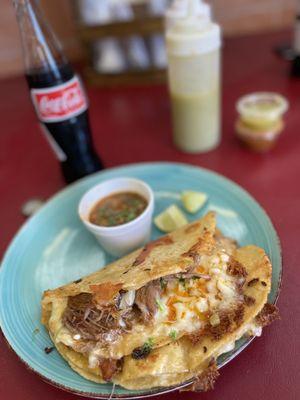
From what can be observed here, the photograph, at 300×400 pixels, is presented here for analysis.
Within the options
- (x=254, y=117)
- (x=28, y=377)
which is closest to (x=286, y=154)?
(x=254, y=117)

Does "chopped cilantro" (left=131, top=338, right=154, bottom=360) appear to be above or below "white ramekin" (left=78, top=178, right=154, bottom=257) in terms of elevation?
below

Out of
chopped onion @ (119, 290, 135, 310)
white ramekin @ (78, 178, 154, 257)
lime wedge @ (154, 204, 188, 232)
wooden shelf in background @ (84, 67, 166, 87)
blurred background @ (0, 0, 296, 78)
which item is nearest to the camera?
chopped onion @ (119, 290, 135, 310)

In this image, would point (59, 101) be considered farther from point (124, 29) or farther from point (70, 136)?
point (124, 29)

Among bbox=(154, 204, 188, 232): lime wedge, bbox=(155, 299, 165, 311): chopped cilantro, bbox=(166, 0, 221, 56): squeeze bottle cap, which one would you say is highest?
bbox=(166, 0, 221, 56): squeeze bottle cap

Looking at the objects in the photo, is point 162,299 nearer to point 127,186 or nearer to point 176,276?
point 176,276

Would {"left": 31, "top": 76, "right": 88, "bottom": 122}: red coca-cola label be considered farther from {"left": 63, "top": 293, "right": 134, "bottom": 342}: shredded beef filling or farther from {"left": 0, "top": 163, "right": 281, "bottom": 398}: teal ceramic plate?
{"left": 63, "top": 293, "right": 134, "bottom": 342}: shredded beef filling

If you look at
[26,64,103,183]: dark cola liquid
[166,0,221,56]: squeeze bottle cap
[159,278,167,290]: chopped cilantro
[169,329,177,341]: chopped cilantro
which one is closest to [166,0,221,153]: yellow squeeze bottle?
[166,0,221,56]: squeeze bottle cap

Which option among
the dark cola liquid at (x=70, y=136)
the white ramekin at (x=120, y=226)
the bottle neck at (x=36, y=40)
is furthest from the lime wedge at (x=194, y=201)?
the bottle neck at (x=36, y=40)

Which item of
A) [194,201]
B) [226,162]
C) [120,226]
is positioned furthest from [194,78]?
[120,226]
